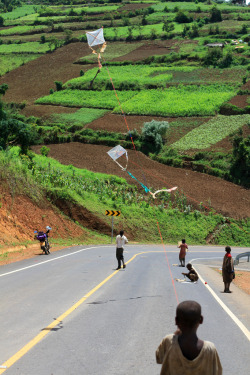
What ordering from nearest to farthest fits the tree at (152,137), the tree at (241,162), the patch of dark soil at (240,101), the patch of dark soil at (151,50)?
the tree at (241,162) → the tree at (152,137) → the patch of dark soil at (240,101) → the patch of dark soil at (151,50)

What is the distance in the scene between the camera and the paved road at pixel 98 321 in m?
7.17

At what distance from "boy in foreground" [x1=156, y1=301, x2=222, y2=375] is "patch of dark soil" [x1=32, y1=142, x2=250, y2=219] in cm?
4558

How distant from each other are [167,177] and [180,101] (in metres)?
31.9

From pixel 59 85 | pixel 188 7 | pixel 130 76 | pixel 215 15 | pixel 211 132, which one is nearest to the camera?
pixel 211 132

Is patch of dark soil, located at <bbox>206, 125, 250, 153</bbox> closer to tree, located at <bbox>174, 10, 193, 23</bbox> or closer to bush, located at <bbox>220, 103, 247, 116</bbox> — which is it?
bush, located at <bbox>220, 103, 247, 116</bbox>

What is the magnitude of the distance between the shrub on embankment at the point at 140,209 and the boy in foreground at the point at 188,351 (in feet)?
114

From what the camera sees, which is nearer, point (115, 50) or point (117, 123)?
point (117, 123)

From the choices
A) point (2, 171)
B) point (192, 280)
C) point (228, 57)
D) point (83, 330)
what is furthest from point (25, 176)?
point (228, 57)

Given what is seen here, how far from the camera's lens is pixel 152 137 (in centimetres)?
6844

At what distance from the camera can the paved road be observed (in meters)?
7.17

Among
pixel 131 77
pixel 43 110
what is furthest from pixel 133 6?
pixel 43 110

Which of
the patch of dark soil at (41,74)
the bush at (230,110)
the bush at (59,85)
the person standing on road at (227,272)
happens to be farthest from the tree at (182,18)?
the person standing on road at (227,272)

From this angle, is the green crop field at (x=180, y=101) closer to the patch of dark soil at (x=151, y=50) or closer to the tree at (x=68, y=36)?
the patch of dark soil at (x=151, y=50)

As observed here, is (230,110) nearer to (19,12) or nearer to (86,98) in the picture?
(86,98)
